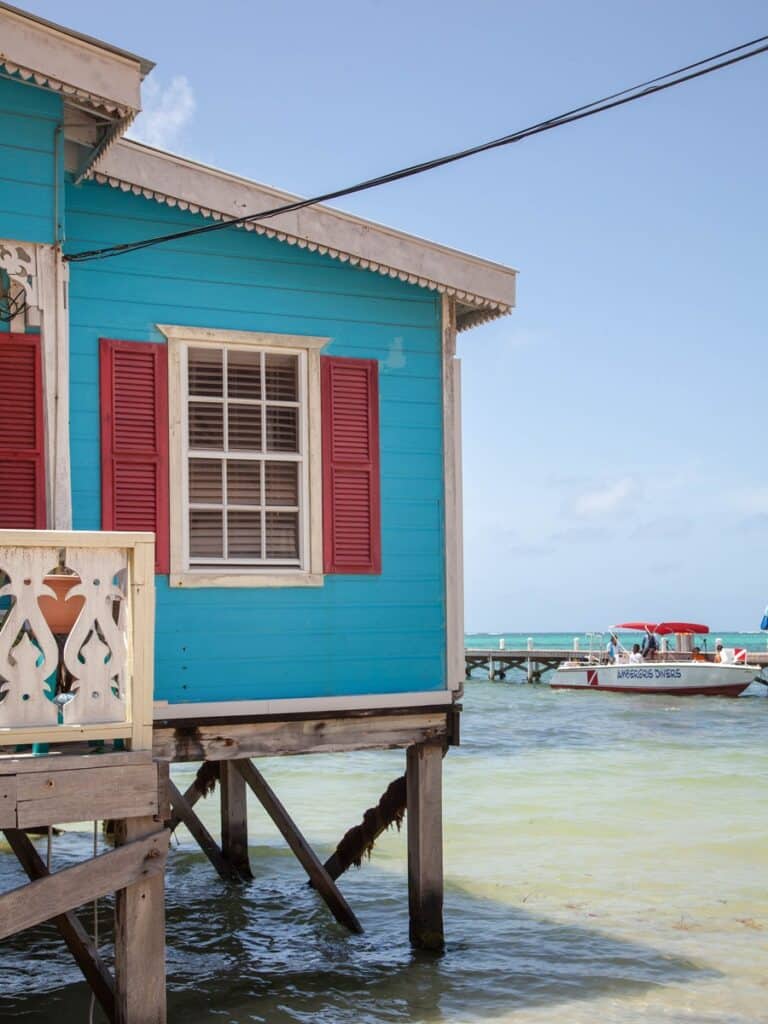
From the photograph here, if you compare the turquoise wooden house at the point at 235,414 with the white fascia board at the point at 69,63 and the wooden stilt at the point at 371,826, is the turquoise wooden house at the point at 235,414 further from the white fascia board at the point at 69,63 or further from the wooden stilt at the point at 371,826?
the wooden stilt at the point at 371,826

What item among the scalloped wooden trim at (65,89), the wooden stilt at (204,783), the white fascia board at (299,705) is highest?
the scalloped wooden trim at (65,89)

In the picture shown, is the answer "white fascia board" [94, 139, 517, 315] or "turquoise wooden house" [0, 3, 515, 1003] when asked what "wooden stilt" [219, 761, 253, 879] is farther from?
"white fascia board" [94, 139, 517, 315]

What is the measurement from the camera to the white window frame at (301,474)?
9.30 metres

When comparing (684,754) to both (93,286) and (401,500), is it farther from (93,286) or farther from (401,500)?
(93,286)

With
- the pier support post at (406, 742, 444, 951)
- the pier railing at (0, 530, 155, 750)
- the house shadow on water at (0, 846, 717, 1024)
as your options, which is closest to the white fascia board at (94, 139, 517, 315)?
the pier railing at (0, 530, 155, 750)

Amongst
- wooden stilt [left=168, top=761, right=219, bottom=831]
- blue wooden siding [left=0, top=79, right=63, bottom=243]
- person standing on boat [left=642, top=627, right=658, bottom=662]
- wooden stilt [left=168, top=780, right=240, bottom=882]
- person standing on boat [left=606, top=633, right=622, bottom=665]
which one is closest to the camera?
blue wooden siding [left=0, top=79, right=63, bottom=243]

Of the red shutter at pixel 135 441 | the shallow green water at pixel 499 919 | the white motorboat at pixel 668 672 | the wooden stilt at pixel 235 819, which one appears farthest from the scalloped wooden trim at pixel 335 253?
the white motorboat at pixel 668 672

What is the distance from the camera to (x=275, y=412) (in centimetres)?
984

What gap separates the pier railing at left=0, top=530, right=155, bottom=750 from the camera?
7066 millimetres

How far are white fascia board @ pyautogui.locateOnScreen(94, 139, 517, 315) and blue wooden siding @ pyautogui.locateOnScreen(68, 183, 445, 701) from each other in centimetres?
17

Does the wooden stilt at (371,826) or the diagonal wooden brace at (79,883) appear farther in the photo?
the wooden stilt at (371,826)

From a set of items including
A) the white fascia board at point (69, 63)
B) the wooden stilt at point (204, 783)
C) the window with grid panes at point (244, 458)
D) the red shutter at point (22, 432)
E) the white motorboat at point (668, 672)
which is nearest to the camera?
the white fascia board at point (69, 63)

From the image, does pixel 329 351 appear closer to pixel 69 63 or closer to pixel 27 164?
pixel 27 164

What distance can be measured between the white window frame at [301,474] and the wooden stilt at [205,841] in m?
5.49
